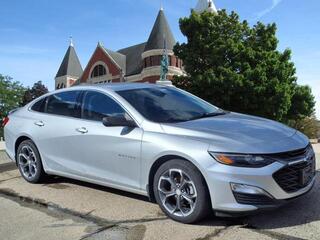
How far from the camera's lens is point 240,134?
4.18 metres

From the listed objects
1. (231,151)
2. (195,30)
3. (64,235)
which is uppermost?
(195,30)

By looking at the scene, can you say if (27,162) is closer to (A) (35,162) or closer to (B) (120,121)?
(A) (35,162)

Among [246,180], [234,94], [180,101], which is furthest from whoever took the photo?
[234,94]

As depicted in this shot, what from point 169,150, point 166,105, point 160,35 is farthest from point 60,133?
point 160,35

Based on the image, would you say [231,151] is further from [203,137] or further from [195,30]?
[195,30]

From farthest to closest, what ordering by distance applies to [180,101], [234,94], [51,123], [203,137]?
[234,94] < [51,123] < [180,101] < [203,137]

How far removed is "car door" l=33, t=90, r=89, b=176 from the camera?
5.48 m

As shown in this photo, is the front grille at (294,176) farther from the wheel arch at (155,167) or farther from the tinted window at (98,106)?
the tinted window at (98,106)

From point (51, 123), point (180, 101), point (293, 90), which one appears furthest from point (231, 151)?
point (293, 90)

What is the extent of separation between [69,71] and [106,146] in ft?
252

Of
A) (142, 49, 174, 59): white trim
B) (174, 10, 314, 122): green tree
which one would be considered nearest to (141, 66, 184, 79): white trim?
(142, 49, 174, 59): white trim

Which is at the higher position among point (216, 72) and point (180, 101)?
point (216, 72)

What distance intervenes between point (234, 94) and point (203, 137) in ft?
90.0

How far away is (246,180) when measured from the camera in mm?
3865
